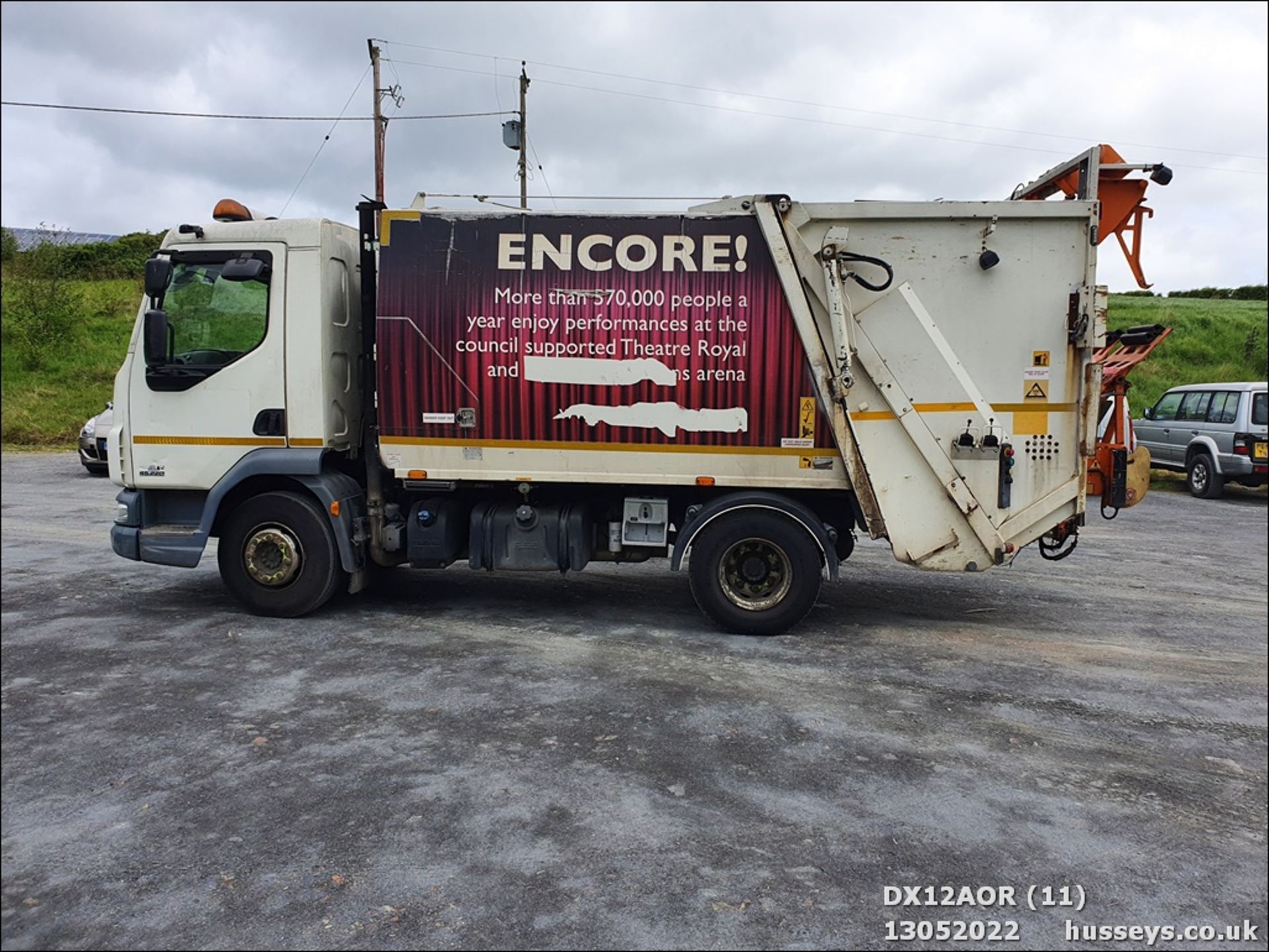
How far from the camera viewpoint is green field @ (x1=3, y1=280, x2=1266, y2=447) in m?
21.6

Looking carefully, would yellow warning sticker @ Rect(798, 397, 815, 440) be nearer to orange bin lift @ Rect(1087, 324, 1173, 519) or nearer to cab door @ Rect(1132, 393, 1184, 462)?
orange bin lift @ Rect(1087, 324, 1173, 519)

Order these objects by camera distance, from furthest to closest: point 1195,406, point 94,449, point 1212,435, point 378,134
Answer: point 378,134
point 94,449
point 1195,406
point 1212,435

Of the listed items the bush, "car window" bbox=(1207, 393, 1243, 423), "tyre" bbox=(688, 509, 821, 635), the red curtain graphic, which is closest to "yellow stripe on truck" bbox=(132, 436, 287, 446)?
the red curtain graphic

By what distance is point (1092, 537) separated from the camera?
35.5 feet

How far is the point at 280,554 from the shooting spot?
6.71 metres

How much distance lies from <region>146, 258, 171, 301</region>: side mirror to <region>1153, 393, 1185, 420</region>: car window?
16297mm

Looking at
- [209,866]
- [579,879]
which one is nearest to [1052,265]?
[579,879]

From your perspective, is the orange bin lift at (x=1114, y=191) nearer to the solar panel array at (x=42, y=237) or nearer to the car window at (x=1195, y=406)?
the car window at (x=1195, y=406)

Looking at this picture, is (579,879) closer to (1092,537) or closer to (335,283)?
(335,283)

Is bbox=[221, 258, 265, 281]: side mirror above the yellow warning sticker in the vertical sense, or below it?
above

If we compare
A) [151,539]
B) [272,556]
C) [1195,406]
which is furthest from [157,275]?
[1195,406]

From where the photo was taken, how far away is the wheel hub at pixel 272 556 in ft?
21.9

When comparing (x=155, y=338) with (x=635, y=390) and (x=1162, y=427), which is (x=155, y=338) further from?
(x=1162, y=427)

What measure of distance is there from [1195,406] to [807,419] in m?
12.7
